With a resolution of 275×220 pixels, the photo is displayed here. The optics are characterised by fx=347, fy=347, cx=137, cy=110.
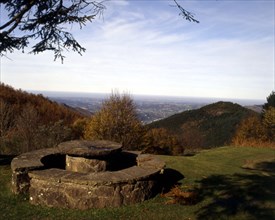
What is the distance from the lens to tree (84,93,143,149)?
2688cm

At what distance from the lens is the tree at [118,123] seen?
26.9m

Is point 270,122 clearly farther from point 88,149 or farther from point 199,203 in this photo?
point 199,203

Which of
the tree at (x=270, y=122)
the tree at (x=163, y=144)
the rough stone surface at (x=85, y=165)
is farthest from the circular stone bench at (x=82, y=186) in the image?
the tree at (x=270, y=122)

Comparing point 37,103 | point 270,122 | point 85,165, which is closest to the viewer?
point 85,165

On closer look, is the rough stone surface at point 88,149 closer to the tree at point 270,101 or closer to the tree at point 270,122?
the tree at point 270,122

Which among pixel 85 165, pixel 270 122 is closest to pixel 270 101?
pixel 270 122

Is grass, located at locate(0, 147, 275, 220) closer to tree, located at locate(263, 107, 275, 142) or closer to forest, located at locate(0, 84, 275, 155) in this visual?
forest, located at locate(0, 84, 275, 155)

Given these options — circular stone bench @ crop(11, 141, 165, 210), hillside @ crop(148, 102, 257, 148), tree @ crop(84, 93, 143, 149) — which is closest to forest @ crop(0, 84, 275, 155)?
tree @ crop(84, 93, 143, 149)

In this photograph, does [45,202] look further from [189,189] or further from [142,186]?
[189,189]

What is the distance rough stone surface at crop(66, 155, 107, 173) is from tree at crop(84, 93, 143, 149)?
1483 centimetres

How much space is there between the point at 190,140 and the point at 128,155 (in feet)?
163

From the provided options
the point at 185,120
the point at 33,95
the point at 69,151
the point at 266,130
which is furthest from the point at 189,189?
the point at 185,120

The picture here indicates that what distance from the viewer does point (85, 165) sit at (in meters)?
11.4

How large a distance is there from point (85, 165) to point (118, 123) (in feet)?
51.0
